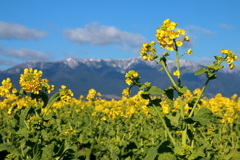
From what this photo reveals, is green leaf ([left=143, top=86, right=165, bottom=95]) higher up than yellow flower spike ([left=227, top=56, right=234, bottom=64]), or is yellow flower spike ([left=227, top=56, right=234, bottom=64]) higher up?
yellow flower spike ([left=227, top=56, right=234, bottom=64])

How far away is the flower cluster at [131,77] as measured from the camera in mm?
3834

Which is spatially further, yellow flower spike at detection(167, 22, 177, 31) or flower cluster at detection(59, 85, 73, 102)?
flower cluster at detection(59, 85, 73, 102)

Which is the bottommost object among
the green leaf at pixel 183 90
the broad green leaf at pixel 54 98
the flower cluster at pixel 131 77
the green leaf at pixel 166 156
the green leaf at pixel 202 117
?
the green leaf at pixel 166 156

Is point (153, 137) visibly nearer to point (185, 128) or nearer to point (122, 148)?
point (122, 148)

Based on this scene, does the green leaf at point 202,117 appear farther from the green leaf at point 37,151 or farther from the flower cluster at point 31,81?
the flower cluster at point 31,81

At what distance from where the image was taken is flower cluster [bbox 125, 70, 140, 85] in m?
3.83

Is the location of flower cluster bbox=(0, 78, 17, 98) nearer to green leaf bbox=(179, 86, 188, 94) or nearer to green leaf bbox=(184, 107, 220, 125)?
green leaf bbox=(179, 86, 188, 94)

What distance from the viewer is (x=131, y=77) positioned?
387cm

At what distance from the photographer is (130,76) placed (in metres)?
3.84

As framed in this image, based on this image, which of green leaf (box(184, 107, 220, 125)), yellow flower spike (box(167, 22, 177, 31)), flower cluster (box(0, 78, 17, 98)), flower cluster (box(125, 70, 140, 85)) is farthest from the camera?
flower cluster (box(0, 78, 17, 98))

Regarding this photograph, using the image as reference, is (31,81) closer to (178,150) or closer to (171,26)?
(171,26)

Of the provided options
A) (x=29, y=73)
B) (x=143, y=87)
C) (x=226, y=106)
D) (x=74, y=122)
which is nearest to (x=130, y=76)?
(x=143, y=87)

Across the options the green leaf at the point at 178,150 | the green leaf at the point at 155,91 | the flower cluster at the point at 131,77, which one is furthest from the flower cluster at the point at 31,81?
the green leaf at the point at 178,150

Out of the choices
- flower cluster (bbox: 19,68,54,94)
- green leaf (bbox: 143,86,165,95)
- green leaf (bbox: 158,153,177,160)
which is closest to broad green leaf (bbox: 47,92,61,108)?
flower cluster (bbox: 19,68,54,94)
